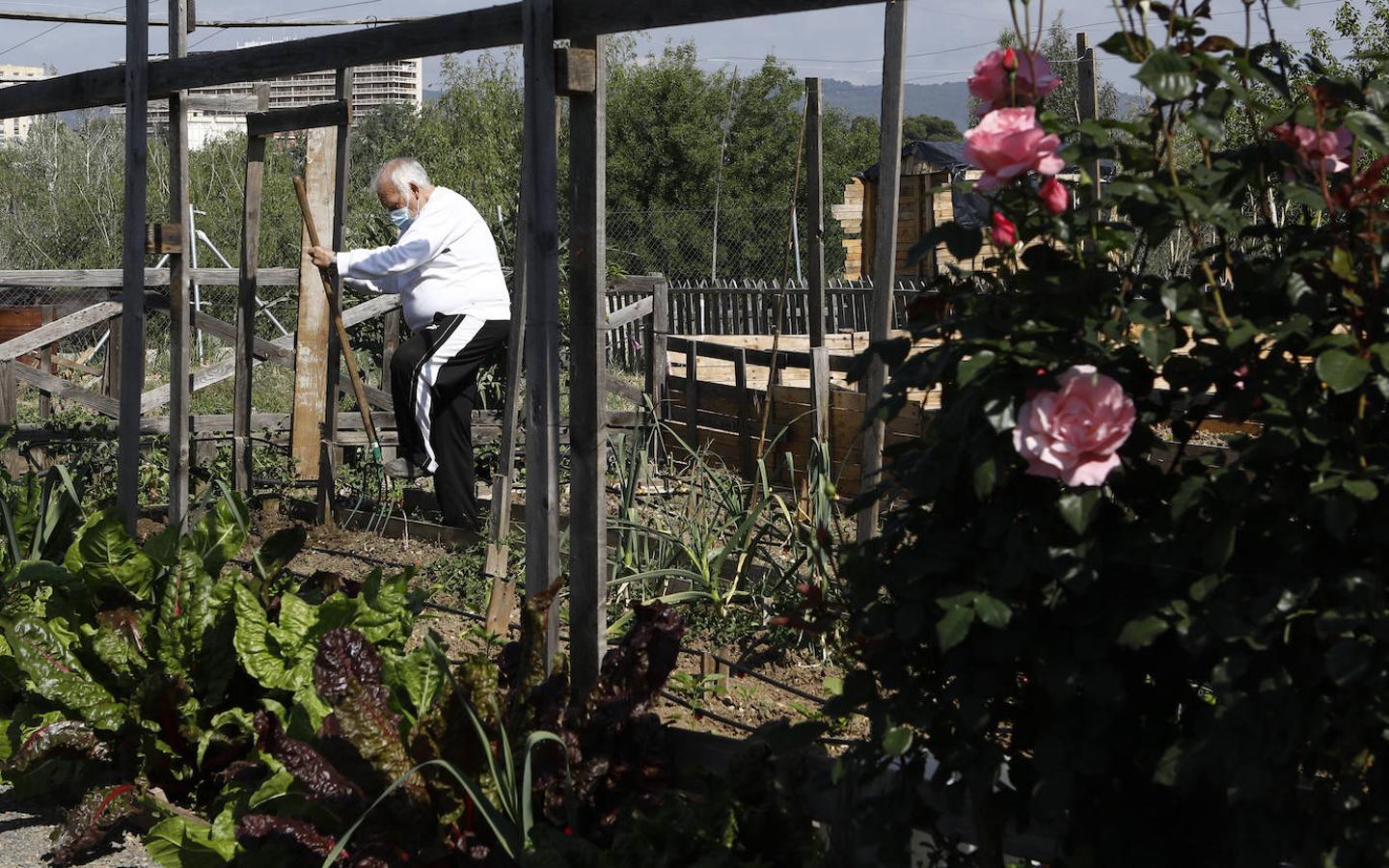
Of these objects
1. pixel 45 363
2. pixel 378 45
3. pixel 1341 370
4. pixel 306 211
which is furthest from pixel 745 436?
pixel 45 363

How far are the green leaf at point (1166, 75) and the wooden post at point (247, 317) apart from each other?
17.2 feet

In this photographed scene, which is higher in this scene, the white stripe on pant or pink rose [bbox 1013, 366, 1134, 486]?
pink rose [bbox 1013, 366, 1134, 486]

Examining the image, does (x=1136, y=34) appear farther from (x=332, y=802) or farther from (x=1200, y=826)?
(x=332, y=802)

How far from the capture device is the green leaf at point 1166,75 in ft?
5.85

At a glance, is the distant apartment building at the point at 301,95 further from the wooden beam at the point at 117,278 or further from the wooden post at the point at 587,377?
the wooden post at the point at 587,377

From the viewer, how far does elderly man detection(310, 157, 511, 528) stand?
675 cm

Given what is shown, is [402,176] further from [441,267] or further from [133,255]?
[133,255]

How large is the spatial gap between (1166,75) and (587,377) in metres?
1.70

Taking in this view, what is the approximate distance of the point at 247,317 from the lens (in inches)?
257

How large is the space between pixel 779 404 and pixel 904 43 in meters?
3.60

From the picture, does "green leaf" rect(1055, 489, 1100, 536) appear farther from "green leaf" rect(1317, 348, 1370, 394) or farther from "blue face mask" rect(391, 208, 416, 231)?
"blue face mask" rect(391, 208, 416, 231)

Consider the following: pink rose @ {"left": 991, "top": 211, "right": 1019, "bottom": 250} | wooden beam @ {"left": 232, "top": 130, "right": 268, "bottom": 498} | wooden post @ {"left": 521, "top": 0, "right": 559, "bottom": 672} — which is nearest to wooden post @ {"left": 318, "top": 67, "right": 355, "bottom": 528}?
wooden beam @ {"left": 232, "top": 130, "right": 268, "bottom": 498}

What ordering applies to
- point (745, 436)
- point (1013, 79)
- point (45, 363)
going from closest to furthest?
1. point (1013, 79)
2. point (745, 436)
3. point (45, 363)

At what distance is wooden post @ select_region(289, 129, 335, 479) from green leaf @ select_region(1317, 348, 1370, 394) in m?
5.72
